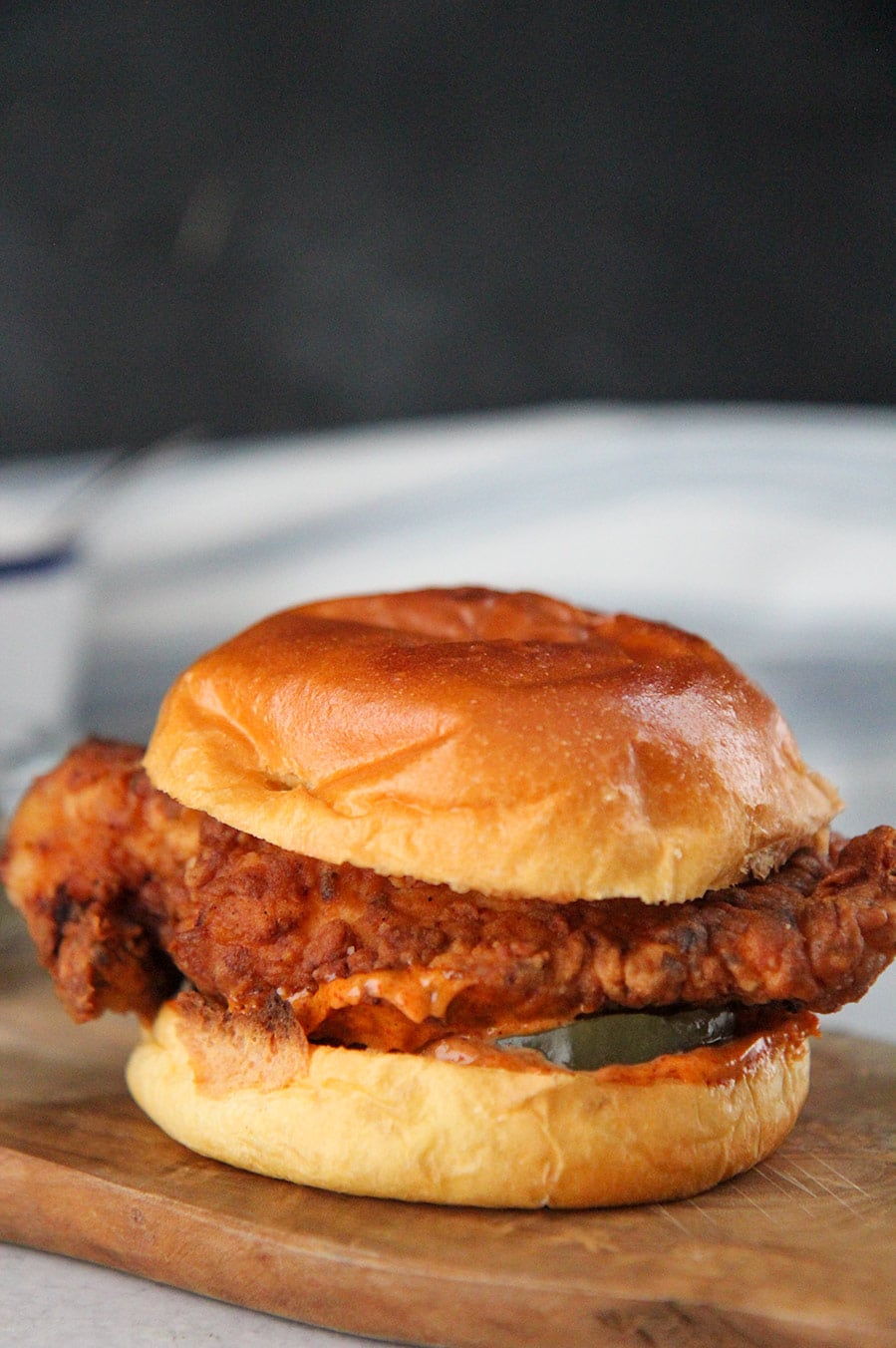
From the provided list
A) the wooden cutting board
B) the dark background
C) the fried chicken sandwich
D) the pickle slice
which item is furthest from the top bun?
the dark background

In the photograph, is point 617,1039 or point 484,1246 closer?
point 484,1246

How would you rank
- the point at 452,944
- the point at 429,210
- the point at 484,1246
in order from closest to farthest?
the point at 484,1246 < the point at 452,944 < the point at 429,210

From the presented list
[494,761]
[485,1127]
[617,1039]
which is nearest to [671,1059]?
[617,1039]

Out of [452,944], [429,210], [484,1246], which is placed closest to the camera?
[484,1246]

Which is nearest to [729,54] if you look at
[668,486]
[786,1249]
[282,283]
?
[668,486]

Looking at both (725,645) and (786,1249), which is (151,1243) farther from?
(725,645)

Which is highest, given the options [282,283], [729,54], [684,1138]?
[729,54]

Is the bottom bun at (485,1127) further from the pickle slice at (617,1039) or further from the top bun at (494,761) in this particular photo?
the top bun at (494,761)

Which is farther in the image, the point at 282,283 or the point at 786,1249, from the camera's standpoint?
the point at 282,283

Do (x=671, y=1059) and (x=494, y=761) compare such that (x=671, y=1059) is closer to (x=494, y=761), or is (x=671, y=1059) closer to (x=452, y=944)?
(x=452, y=944)
